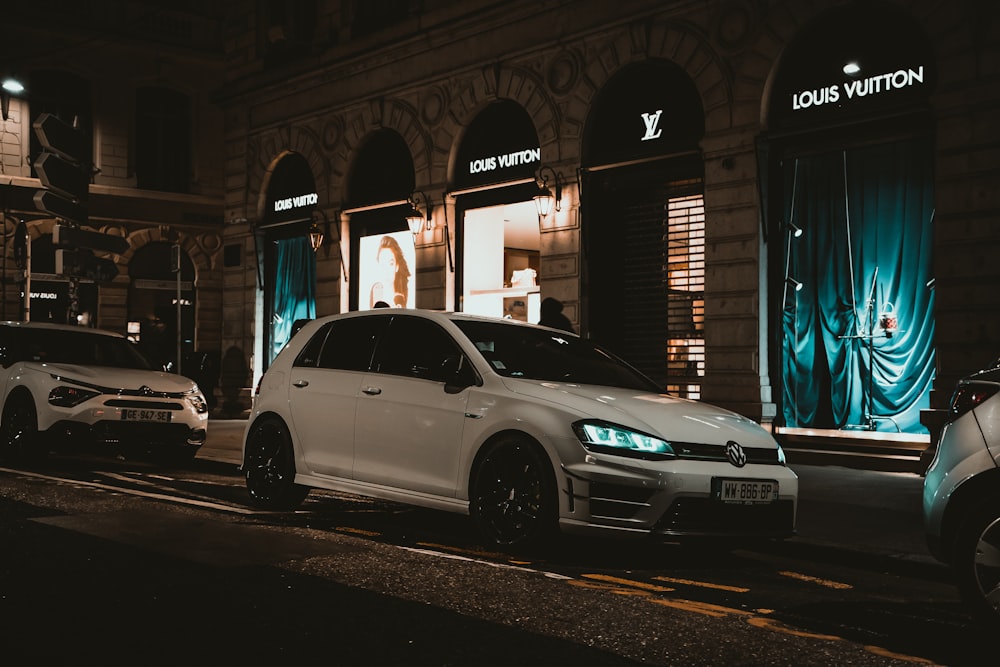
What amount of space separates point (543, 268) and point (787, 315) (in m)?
4.35

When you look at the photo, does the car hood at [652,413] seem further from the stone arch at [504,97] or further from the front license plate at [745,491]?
the stone arch at [504,97]

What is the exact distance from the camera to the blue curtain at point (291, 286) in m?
23.1

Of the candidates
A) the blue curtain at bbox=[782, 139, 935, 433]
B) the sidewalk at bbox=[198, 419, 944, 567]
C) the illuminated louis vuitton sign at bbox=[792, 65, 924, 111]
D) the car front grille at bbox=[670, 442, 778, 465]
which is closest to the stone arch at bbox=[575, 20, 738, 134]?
the illuminated louis vuitton sign at bbox=[792, 65, 924, 111]

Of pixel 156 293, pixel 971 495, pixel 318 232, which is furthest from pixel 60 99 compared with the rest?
pixel 971 495

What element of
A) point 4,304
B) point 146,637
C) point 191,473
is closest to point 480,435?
point 146,637

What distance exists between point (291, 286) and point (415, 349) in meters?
15.7

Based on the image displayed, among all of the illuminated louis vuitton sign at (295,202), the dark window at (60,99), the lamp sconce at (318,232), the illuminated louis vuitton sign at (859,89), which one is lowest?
the lamp sconce at (318,232)

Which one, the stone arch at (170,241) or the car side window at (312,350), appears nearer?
the car side window at (312,350)

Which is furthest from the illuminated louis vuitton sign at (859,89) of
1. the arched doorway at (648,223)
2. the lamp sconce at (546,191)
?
the lamp sconce at (546,191)

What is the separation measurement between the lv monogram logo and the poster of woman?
18.0ft

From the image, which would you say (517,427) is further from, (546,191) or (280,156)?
(280,156)

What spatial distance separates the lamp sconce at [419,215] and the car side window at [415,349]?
37.2 ft

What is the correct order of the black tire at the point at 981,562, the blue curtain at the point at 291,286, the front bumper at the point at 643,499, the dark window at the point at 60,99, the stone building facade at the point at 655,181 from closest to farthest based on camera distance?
the black tire at the point at 981,562 < the front bumper at the point at 643,499 < the stone building facade at the point at 655,181 < the blue curtain at the point at 291,286 < the dark window at the point at 60,99

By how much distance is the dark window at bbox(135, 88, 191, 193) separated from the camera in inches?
1372
